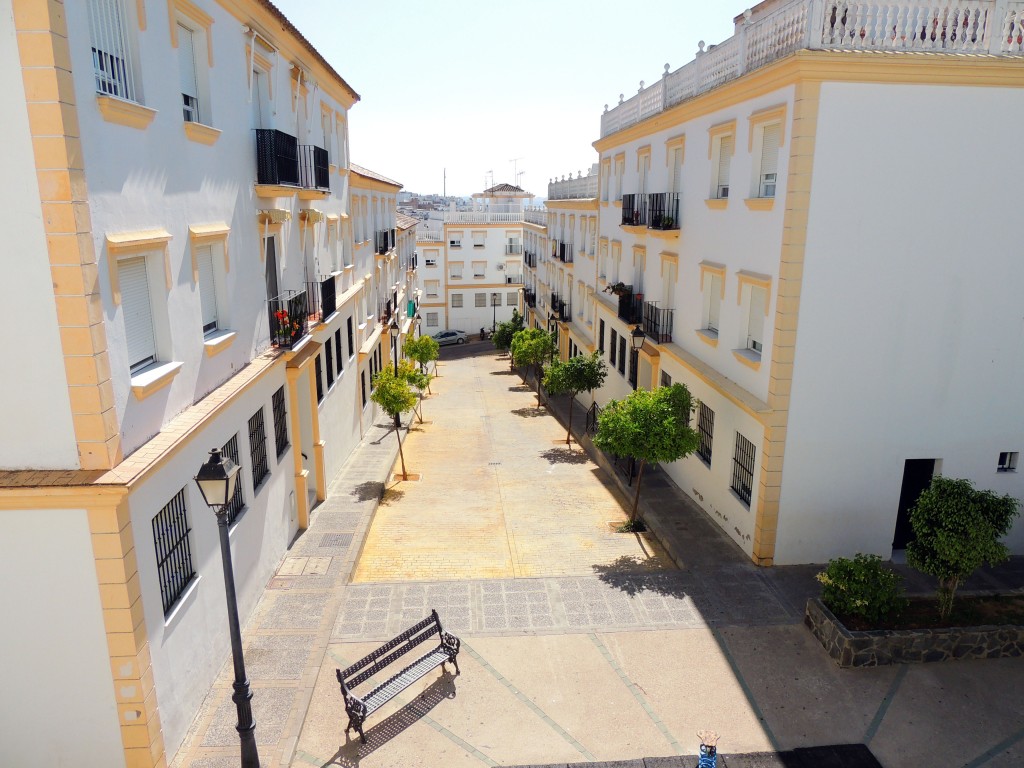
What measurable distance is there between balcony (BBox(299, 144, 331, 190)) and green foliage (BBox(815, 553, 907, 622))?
12.9 m

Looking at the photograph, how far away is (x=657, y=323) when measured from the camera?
1953 cm

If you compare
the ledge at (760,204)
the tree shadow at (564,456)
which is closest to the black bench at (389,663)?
the ledge at (760,204)

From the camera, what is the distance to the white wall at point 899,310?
11594mm

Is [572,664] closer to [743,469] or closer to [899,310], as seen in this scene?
[743,469]

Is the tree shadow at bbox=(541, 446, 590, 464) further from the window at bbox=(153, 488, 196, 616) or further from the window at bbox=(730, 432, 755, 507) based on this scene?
the window at bbox=(153, 488, 196, 616)

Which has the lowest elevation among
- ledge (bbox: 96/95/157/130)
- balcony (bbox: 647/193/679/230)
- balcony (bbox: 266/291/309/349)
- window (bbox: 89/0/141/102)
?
balcony (bbox: 266/291/309/349)

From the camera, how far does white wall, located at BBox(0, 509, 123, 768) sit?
23.3 ft

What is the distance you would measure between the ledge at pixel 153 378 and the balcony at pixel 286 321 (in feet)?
14.9

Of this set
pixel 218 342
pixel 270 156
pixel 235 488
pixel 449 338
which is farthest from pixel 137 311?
pixel 449 338

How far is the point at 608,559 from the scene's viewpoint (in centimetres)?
1423

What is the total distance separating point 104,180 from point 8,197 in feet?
3.00

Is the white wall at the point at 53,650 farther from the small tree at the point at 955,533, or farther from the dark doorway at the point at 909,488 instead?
the dark doorway at the point at 909,488

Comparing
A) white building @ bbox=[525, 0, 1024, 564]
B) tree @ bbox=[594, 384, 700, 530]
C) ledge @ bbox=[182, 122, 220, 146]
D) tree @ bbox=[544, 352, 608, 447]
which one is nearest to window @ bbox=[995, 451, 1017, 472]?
white building @ bbox=[525, 0, 1024, 564]

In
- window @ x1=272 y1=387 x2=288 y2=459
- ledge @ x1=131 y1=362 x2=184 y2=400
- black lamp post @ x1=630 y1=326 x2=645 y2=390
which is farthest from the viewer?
black lamp post @ x1=630 y1=326 x2=645 y2=390
